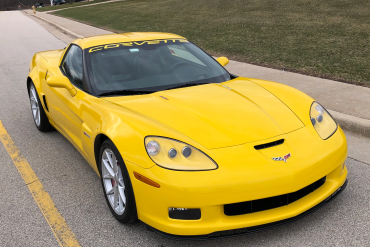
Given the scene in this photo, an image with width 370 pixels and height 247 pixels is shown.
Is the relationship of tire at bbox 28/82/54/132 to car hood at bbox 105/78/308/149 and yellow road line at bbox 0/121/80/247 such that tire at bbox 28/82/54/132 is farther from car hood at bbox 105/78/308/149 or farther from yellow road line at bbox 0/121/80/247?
car hood at bbox 105/78/308/149

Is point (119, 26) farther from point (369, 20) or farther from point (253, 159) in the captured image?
point (253, 159)

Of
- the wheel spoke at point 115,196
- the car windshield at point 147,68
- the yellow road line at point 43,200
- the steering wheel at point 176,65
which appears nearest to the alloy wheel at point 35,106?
the yellow road line at point 43,200

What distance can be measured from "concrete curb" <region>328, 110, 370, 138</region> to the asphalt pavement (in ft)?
0.35

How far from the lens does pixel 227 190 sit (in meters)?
2.52

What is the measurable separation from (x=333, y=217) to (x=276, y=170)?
86cm

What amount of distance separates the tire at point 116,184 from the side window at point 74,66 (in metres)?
1.11

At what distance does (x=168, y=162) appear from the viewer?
2.65 m

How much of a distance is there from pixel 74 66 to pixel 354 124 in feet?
11.7

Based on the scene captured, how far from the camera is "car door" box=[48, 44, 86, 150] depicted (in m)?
3.89

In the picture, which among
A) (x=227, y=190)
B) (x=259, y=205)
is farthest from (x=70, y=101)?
(x=259, y=205)

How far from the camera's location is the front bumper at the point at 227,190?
2523mm

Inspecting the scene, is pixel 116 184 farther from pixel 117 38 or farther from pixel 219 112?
pixel 117 38

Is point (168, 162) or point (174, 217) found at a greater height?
point (168, 162)

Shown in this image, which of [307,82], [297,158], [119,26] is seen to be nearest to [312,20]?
[307,82]
